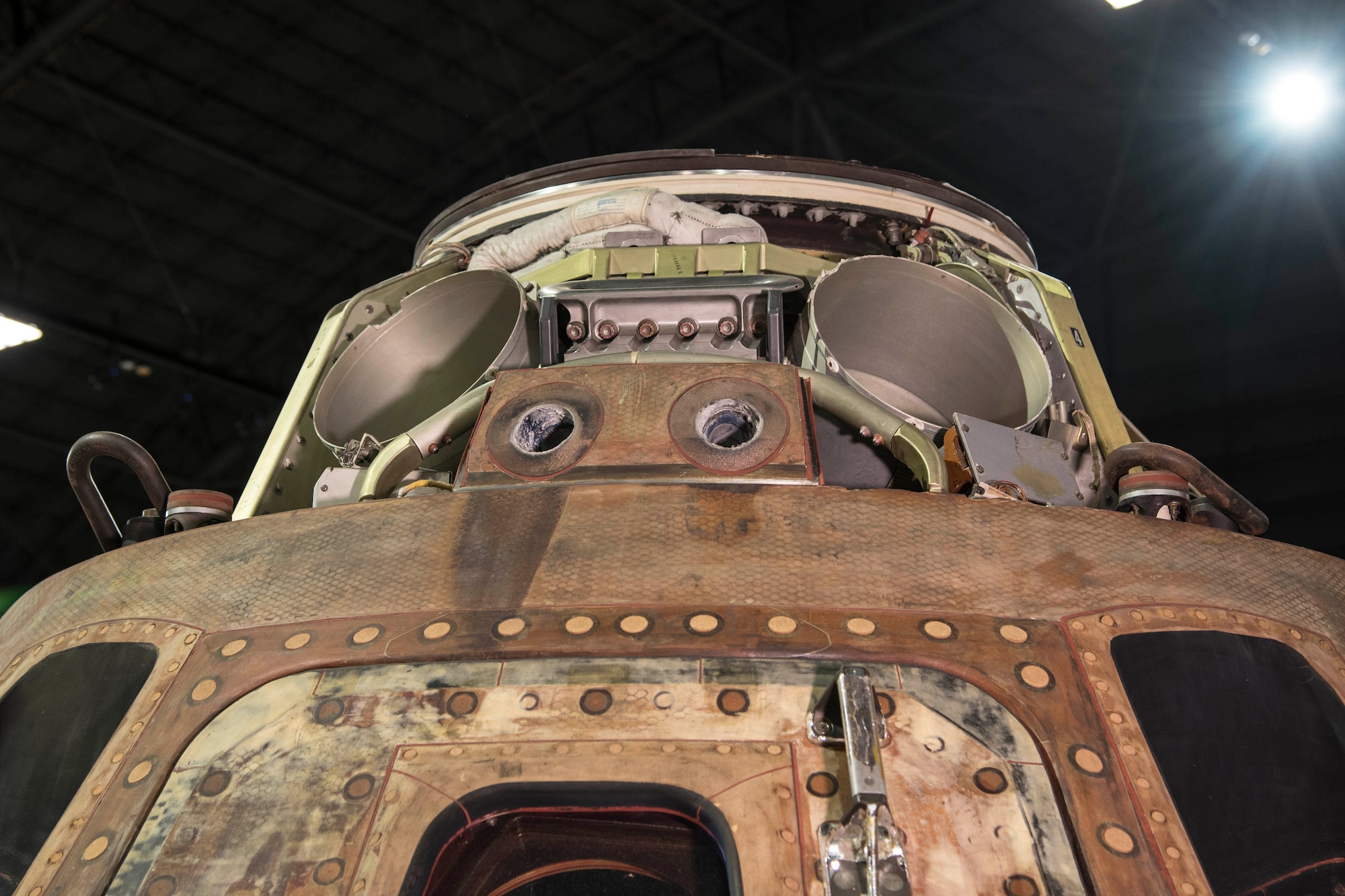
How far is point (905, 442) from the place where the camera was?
9.39 ft

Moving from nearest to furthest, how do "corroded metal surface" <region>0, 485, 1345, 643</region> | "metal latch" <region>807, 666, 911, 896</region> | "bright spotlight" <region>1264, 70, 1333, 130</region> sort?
"metal latch" <region>807, 666, 911, 896</region>
"corroded metal surface" <region>0, 485, 1345, 643</region>
"bright spotlight" <region>1264, 70, 1333, 130</region>

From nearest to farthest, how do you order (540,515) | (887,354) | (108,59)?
1. (540,515)
2. (887,354)
3. (108,59)

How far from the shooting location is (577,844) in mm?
1785

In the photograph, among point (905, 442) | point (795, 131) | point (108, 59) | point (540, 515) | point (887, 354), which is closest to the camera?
point (540, 515)

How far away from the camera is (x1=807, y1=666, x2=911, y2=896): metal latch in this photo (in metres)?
1.53

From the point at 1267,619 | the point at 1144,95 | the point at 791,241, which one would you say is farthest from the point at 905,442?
the point at 1144,95

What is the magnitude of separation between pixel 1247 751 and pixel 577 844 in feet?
4.03

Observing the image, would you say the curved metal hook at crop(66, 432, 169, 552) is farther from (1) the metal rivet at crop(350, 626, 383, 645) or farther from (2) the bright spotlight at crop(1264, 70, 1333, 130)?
(2) the bright spotlight at crop(1264, 70, 1333, 130)

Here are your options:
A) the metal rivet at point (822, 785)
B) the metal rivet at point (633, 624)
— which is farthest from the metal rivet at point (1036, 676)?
the metal rivet at point (633, 624)

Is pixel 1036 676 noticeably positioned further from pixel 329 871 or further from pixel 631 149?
pixel 631 149

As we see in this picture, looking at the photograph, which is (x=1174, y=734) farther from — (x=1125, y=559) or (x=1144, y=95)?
(x=1144, y=95)

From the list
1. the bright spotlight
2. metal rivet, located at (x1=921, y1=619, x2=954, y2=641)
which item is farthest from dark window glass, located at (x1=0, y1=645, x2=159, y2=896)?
the bright spotlight

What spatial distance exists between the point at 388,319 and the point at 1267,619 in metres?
2.78

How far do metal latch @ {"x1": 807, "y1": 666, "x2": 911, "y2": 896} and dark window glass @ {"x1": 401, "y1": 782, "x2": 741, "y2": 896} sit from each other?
7.7 inches
